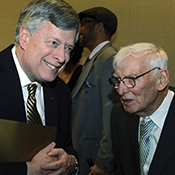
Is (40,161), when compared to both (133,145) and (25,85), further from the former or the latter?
(133,145)

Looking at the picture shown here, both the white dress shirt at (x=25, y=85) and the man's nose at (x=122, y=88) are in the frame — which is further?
the man's nose at (x=122, y=88)

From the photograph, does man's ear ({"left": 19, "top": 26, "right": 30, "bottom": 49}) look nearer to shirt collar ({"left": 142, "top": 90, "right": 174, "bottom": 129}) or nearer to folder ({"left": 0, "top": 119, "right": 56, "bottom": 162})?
folder ({"left": 0, "top": 119, "right": 56, "bottom": 162})

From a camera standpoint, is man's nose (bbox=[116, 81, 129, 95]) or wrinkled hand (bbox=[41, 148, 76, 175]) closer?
wrinkled hand (bbox=[41, 148, 76, 175])

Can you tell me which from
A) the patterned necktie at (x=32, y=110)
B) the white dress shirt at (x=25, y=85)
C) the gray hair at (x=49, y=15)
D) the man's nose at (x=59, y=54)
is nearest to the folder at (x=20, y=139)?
the patterned necktie at (x=32, y=110)

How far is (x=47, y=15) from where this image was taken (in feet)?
4.91

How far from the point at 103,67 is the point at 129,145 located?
88 centimetres

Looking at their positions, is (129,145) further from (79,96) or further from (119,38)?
(119,38)

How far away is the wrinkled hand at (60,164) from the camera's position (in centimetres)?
149

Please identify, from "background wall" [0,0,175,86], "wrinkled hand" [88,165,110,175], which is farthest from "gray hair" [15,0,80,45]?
"background wall" [0,0,175,86]

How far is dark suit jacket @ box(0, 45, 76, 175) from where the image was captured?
1.49 metres

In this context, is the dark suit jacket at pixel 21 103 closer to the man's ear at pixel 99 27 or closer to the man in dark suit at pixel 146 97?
the man in dark suit at pixel 146 97

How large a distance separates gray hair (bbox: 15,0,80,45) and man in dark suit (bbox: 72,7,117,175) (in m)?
1.13

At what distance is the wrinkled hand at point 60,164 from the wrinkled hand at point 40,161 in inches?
0.7

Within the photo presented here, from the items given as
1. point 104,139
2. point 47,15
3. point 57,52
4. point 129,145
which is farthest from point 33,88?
point 104,139
